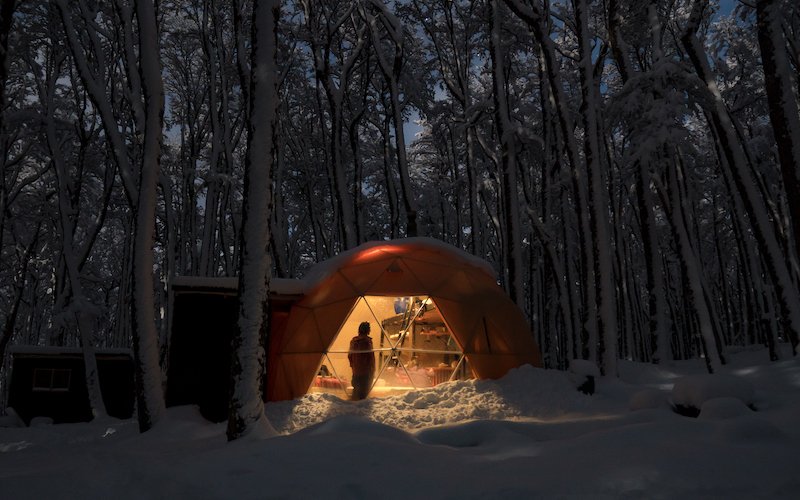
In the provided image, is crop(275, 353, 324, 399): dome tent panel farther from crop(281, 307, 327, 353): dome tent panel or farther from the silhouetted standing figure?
the silhouetted standing figure

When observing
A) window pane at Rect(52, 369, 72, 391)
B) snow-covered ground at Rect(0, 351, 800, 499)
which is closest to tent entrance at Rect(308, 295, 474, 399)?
snow-covered ground at Rect(0, 351, 800, 499)

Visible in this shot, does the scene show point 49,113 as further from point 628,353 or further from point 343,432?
point 628,353

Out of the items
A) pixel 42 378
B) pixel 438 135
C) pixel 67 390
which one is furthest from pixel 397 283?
pixel 438 135

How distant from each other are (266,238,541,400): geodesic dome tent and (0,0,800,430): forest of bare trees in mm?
1750

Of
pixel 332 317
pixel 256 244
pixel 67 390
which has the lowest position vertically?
pixel 67 390

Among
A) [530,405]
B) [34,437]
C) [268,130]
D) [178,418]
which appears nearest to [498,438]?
[530,405]

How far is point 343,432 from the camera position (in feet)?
15.2

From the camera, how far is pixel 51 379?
13.9 m

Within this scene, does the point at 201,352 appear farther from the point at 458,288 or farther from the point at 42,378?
the point at 42,378

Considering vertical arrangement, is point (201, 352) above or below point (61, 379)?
above

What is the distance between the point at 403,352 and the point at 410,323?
1.47m

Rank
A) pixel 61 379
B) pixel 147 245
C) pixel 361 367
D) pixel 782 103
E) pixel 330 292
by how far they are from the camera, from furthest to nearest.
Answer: pixel 61 379
pixel 330 292
pixel 361 367
pixel 147 245
pixel 782 103

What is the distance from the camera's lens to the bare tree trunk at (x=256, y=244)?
17.8 ft

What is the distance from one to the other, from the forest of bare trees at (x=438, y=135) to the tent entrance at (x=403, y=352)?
212 cm
